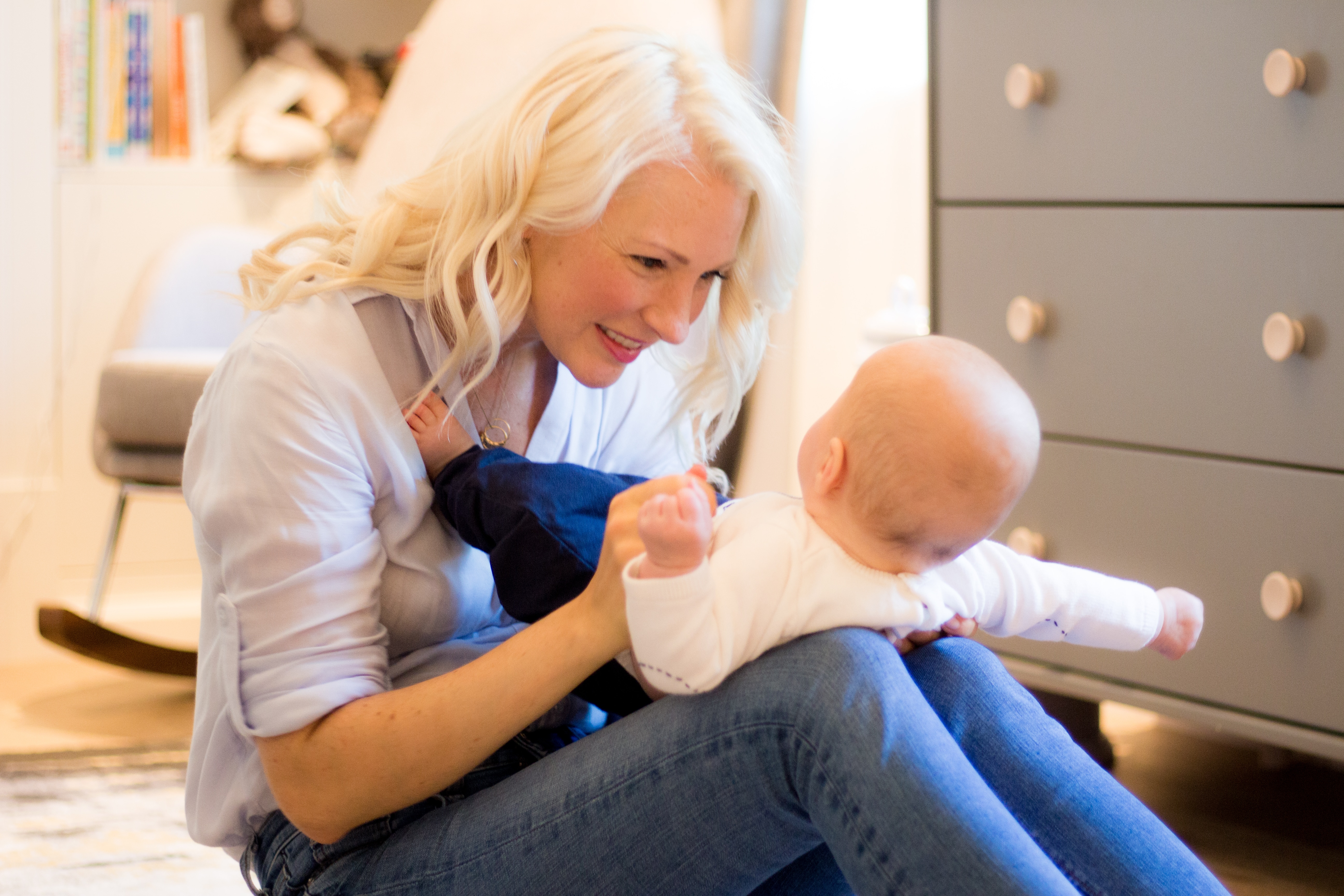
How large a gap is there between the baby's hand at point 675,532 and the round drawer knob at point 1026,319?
787mm

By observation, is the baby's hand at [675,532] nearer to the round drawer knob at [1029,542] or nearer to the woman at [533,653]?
the woman at [533,653]

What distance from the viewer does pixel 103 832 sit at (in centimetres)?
147

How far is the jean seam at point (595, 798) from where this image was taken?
2.53 ft

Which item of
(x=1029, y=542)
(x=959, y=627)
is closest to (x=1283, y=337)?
(x=1029, y=542)

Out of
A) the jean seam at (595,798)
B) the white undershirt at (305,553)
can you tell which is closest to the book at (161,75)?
the white undershirt at (305,553)

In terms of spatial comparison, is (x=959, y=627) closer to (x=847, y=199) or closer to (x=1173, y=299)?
(x=1173, y=299)

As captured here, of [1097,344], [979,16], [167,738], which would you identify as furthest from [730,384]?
[167,738]

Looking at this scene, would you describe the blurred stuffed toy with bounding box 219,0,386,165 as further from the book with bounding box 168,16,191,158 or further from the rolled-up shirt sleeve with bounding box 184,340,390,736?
the rolled-up shirt sleeve with bounding box 184,340,390,736

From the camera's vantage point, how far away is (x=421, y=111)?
6.84 feet

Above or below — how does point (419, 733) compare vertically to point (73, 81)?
below

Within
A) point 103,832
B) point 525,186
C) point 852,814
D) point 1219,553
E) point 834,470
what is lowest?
point 103,832

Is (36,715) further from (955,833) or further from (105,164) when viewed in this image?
(955,833)

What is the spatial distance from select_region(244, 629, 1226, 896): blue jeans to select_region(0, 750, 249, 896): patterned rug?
55cm

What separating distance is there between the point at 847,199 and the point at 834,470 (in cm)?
137
